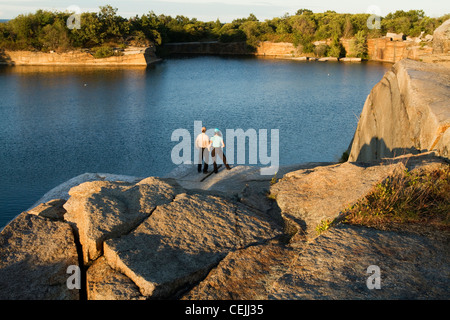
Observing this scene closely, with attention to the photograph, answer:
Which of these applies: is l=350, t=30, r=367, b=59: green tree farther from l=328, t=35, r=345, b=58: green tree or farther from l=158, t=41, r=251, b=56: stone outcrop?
l=158, t=41, r=251, b=56: stone outcrop

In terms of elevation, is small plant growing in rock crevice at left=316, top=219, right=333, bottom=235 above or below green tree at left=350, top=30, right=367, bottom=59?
below

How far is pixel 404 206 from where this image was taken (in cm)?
583

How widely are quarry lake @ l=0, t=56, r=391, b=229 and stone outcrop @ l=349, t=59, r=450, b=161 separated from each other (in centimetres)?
791

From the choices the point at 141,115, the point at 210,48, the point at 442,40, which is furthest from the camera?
the point at 210,48

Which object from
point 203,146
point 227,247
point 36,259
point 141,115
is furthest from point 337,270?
point 141,115

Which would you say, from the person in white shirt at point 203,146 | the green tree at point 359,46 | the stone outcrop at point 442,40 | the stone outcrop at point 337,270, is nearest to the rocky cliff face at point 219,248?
the stone outcrop at point 337,270

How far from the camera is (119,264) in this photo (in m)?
5.30

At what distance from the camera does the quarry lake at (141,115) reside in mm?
21703

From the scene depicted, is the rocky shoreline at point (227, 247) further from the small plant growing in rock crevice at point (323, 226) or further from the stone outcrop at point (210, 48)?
the stone outcrop at point (210, 48)

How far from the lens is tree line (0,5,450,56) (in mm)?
71125

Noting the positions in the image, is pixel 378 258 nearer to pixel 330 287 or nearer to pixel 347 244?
pixel 347 244

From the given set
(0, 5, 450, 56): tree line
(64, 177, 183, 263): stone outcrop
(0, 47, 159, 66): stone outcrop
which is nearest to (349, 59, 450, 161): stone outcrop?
(64, 177, 183, 263): stone outcrop

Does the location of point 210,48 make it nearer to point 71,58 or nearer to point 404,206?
point 71,58

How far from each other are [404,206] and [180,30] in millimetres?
98583
